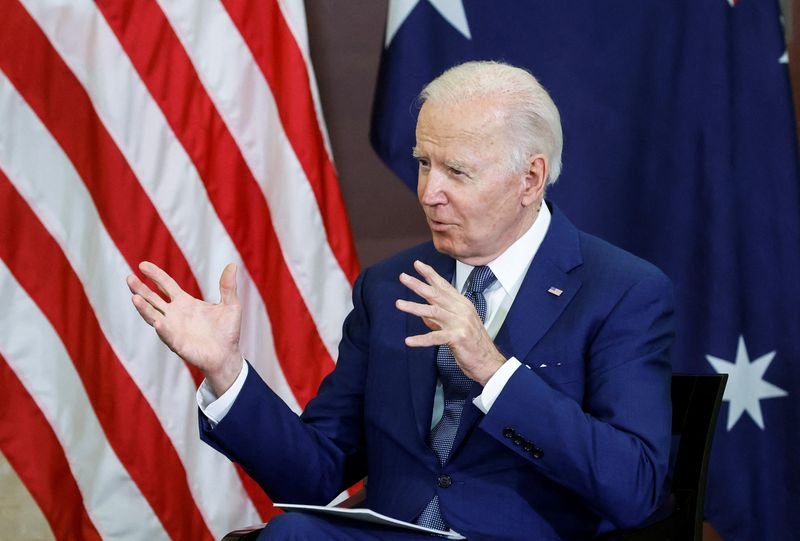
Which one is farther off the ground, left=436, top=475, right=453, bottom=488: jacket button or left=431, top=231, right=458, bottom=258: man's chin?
Answer: left=431, top=231, right=458, bottom=258: man's chin

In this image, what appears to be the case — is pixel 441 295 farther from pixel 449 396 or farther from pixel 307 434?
pixel 307 434

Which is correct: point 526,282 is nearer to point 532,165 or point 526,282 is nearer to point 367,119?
point 532,165

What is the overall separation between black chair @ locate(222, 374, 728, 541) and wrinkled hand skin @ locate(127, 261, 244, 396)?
281 millimetres

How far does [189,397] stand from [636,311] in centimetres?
142

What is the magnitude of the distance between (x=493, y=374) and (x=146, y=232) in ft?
4.53

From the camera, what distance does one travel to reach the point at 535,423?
1.67 m

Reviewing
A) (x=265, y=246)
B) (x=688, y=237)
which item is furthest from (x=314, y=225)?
(x=688, y=237)

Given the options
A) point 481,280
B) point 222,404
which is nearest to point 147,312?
point 222,404

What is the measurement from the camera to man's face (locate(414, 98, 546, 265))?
1.88 m

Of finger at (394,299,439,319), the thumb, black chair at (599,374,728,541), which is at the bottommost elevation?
black chair at (599,374,728,541)

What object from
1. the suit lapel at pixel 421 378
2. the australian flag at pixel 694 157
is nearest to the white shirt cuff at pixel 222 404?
the suit lapel at pixel 421 378

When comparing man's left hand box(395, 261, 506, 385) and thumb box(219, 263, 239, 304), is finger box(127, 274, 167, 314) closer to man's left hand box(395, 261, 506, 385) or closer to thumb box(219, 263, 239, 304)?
thumb box(219, 263, 239, 304)

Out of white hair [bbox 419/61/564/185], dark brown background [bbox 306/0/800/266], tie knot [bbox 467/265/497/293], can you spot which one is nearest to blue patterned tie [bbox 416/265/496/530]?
tie knot [bbox 467/265/497/293]

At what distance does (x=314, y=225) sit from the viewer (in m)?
2.91
